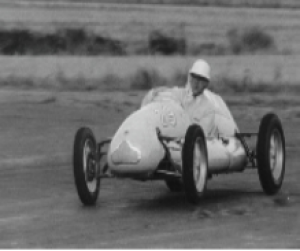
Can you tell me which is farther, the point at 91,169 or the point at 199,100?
the point at 199,100

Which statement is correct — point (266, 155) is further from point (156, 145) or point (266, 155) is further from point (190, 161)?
point (190, 161)

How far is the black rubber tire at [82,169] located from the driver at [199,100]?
125 centimetres

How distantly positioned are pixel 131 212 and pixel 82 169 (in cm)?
70

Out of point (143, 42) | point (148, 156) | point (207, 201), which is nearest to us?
point (148, 156)

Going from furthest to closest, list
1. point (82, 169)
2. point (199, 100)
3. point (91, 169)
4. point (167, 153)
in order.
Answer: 1. point (199, 100)
2. point (91, 169)
3. point (167, 153)
4. point (82, 169)

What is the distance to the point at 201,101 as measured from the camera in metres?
19.0

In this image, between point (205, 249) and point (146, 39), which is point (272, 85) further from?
point (205, 249)

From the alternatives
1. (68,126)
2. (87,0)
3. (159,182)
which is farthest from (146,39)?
(159,182)

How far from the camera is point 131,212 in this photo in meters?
17.4

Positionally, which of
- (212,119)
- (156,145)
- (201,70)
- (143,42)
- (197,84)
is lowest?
(143,42)

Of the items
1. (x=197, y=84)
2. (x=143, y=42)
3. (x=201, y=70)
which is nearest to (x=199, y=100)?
(x=197, y=84)

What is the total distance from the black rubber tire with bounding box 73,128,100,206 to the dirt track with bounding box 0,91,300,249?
141 millimetres

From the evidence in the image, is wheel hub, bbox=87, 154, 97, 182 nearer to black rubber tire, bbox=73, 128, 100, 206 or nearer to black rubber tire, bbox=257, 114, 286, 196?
black rubber tire, bbox=73, 128, 100, 206

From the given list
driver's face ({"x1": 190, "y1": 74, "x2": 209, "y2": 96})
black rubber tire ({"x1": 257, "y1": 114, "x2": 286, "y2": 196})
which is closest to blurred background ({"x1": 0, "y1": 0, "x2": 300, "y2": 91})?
driver's face ({"x1": 190, "y1": 74, "x2": 209, "y2": 96})
